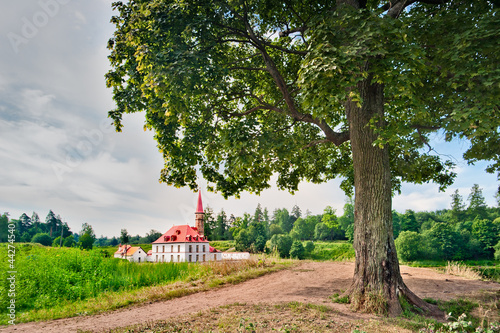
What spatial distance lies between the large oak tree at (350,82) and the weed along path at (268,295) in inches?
70.4

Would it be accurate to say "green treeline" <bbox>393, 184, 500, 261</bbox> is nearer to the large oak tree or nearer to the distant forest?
the distant forest

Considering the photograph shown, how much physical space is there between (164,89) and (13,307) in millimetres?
6942

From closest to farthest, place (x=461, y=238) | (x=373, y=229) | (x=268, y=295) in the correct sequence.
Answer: (x=373, y=229)
(x=268, y=295)
(x=461, y=238)

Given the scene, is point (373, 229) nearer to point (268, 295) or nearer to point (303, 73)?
point (268, 295)

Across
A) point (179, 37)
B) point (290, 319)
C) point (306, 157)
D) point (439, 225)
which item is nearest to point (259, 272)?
point (306, 157)

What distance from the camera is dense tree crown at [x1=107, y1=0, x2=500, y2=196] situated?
6.34 meters

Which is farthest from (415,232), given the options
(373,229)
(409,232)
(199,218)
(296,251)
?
(373,229)

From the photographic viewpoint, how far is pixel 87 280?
33.7 feet

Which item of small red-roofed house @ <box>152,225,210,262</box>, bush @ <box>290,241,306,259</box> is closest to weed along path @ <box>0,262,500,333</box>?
bush @ <box>290,241,306,259</box>

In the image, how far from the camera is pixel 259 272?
12461 millimetres

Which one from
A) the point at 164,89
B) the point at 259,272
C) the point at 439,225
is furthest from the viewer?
the point at 439,225

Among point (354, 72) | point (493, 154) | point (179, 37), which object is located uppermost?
point (179, 37)

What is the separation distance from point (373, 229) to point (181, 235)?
31.0 m

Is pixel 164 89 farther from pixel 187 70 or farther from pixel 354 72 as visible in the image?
pixel 354 72
